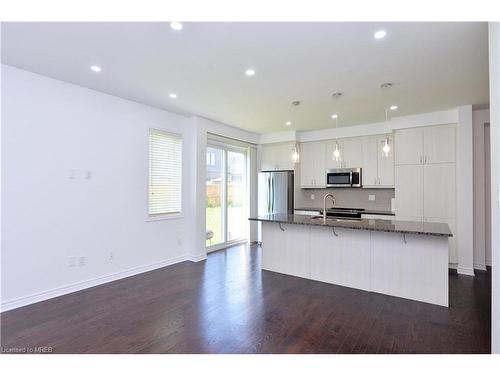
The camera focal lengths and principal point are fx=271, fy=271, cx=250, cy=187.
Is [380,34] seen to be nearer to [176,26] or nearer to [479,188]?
[176,26]

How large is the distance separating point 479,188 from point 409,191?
1092mm

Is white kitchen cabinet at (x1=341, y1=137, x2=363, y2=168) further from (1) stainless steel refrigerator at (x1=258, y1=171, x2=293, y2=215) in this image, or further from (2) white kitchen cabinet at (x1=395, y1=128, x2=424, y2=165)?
(1) stainless steel refrigerator at (x1=258, y1=171, x2=293, y2=215)

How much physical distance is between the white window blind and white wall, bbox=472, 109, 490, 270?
17.1 feet

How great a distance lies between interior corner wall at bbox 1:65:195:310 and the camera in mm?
3066

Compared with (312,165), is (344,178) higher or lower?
lower

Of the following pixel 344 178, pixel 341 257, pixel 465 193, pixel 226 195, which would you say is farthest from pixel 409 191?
pixel 226 195

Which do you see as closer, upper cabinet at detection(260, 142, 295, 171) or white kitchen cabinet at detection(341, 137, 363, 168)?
white kitchen cabinet at detection(341, 137, 363, 168)

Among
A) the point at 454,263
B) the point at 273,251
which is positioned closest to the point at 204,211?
the point at 273,251

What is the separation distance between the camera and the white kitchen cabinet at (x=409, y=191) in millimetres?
4812

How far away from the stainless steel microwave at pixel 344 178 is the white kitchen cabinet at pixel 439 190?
1267mm

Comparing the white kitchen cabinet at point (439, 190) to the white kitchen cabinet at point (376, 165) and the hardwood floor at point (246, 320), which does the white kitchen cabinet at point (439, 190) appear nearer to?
the white kitchen cabinet at point (376, 165)

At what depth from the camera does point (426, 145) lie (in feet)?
15.6

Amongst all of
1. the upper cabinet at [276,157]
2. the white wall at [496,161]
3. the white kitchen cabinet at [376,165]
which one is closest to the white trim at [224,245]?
the upper cabinet at [276,157]

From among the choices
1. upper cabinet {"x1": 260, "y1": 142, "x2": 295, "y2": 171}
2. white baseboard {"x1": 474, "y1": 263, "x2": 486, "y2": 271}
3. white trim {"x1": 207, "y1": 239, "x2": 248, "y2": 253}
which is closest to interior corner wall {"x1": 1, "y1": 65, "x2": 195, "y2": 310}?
white trim {"x1": 207, "y1": 239, "x2": 248, "y2": 253}
